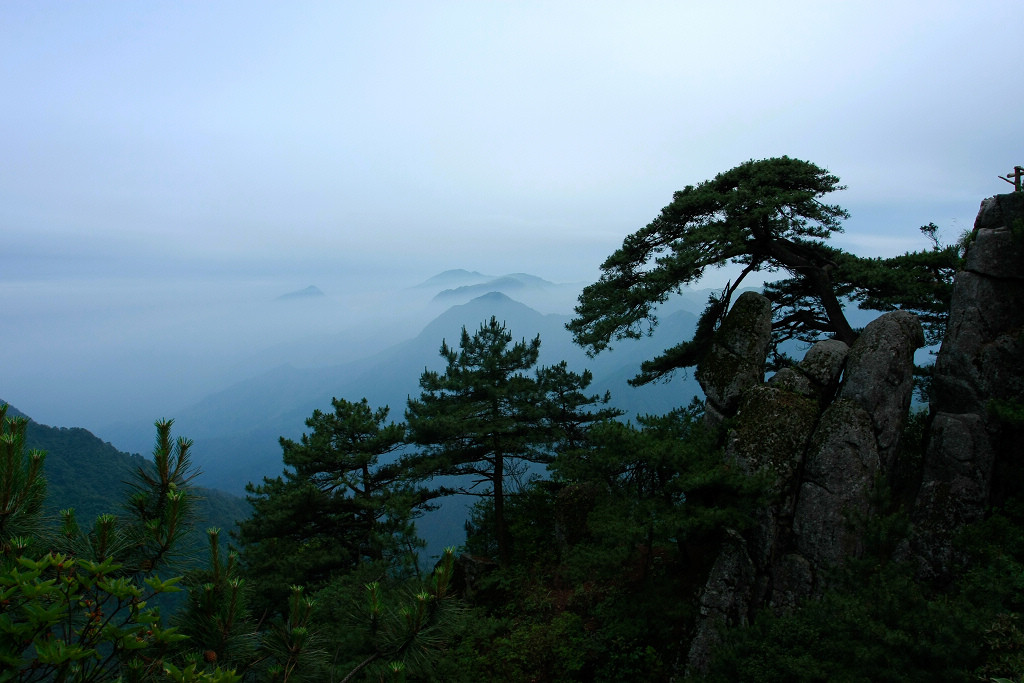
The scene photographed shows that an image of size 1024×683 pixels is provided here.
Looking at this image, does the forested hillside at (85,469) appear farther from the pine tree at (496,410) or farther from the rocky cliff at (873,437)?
the rocky cliff at (873,437)

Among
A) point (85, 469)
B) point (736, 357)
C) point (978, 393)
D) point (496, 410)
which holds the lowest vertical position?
point (85, 469)

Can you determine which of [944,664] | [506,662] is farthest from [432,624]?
[506,662]

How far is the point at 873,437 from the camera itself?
10.5 meters

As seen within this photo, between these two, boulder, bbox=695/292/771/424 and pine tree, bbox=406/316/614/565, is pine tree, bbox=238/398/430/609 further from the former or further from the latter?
boulder, bbox=695/292/771/424

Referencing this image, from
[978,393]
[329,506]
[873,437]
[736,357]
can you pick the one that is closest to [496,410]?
[329,506]

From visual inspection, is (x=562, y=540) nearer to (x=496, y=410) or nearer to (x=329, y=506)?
(x=496, y=410)

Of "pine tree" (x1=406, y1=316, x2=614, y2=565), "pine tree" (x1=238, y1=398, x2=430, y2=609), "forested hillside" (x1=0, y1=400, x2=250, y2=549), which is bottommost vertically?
"forested hillside" (x1=0, y1=400, x2=250, y2=549)

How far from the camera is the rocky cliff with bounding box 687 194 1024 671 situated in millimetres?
9945

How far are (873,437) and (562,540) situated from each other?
822 centimetres

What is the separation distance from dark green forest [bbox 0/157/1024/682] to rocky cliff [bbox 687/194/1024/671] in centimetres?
18

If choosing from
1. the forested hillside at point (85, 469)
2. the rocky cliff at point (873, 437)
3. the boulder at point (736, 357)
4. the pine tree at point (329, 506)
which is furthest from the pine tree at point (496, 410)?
the forested hillside at point (85, 469)

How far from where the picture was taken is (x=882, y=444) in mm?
10664

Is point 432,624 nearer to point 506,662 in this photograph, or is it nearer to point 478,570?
point 506,662

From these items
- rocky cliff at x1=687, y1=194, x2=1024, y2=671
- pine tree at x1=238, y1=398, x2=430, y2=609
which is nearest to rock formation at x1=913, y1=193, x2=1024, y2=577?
rocky cliff at x1=687, y1=194, x2=1024, y2=671
